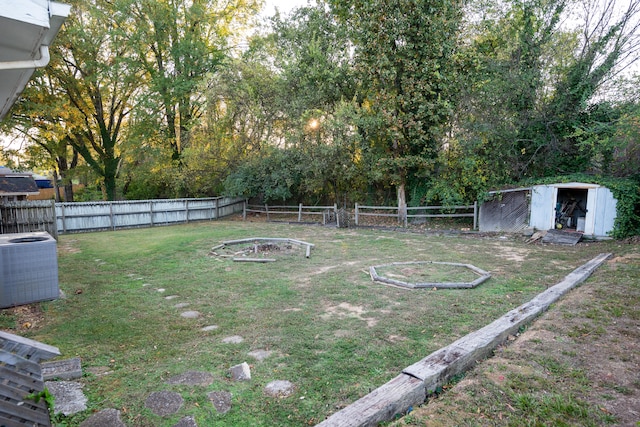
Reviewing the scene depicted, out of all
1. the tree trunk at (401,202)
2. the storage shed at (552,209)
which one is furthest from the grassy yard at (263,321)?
the tree trunk at (401,202)

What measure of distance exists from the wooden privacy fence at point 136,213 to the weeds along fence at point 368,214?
187cm

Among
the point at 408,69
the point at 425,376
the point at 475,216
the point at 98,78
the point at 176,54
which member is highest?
the point at 176,54

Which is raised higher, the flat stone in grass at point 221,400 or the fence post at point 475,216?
the fence post at point 475,216

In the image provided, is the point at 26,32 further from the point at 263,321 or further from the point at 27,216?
the point at 27,216

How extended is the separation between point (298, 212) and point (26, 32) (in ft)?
49.7

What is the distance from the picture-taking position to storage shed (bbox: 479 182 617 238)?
9.84 m

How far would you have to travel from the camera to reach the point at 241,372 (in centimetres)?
306

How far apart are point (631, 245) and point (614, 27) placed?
7170 mm

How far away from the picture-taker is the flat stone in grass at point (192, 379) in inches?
114

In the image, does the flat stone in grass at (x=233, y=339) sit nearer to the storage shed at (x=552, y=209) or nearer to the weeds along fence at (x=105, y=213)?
the weeds along fence at (x=105, y=213)

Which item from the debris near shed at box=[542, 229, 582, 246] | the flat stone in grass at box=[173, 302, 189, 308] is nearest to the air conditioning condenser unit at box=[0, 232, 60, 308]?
the flat stone in grass at box=[173, 302, 189, 308]

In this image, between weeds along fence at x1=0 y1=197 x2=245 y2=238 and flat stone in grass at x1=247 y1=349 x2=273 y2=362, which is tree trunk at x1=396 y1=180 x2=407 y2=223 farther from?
flat stone in grass at x1=247 y1=349 x2=273 y2=362

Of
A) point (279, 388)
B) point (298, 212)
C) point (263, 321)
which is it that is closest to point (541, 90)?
point (298, 212)

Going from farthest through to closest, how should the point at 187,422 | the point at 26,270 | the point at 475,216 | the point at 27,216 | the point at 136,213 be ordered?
the point at 136,213 < the point at 475,216 < the point at 27,216 < the point at 26,270 < the point at 187,422
